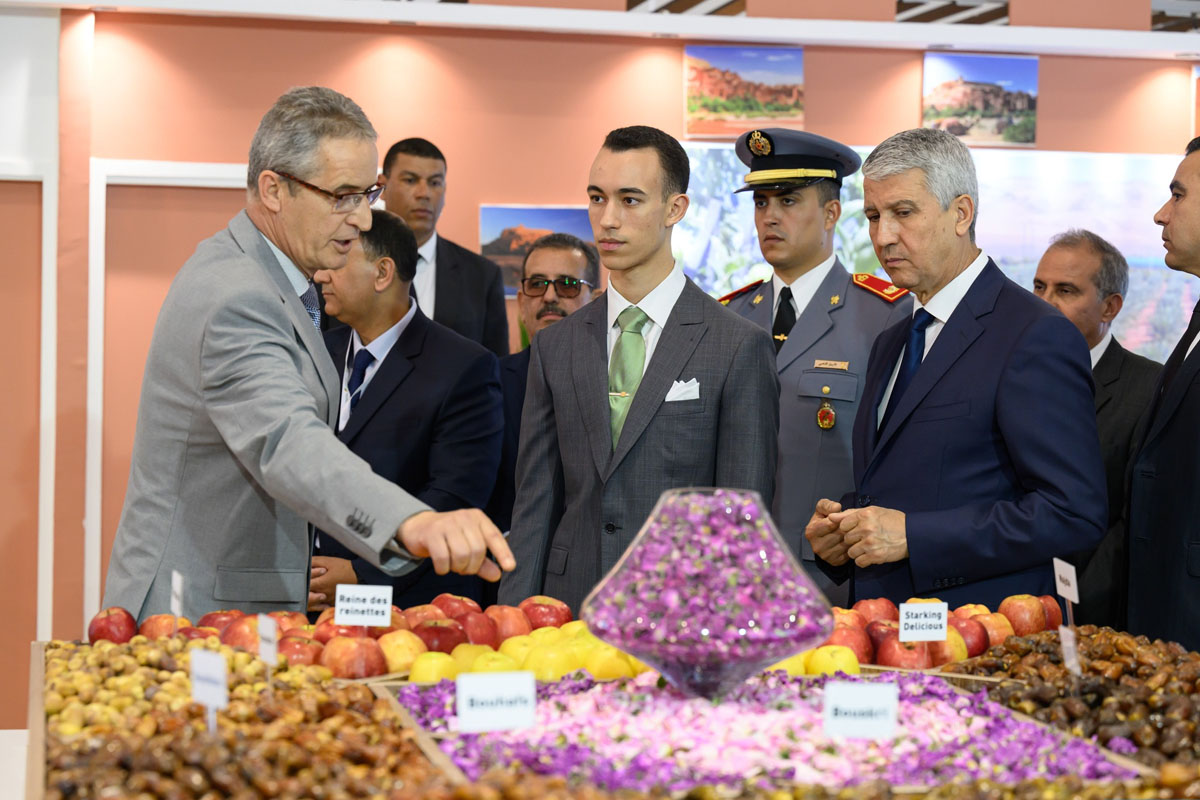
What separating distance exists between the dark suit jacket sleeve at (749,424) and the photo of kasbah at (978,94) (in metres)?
3.66

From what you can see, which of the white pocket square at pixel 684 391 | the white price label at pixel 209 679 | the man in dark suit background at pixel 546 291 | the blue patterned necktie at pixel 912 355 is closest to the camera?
the white price label at pixel 209 679

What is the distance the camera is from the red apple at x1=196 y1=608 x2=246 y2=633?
2330mm

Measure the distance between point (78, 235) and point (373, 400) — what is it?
2.59m

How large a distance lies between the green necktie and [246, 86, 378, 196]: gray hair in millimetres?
827

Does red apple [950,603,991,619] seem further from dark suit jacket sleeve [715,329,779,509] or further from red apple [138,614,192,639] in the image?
red apple [138,614,192,639]

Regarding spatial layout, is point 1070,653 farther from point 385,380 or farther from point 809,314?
point 385,380

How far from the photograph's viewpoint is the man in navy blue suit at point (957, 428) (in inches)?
106

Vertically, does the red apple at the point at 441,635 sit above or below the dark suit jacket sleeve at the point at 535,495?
below

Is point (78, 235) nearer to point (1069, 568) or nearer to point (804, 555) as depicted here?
point (804, 555)

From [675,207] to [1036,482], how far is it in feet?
3.58

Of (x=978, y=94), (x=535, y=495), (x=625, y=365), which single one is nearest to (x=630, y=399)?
(x=625, y=365)

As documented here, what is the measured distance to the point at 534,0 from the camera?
579 cm

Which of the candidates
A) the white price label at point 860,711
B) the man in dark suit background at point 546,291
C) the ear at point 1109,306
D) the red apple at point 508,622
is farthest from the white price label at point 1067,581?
the ear at point 1109,306

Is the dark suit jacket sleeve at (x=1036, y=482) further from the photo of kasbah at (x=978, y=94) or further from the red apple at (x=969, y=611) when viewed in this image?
the photo of kasbah at (x=978, y=94)
